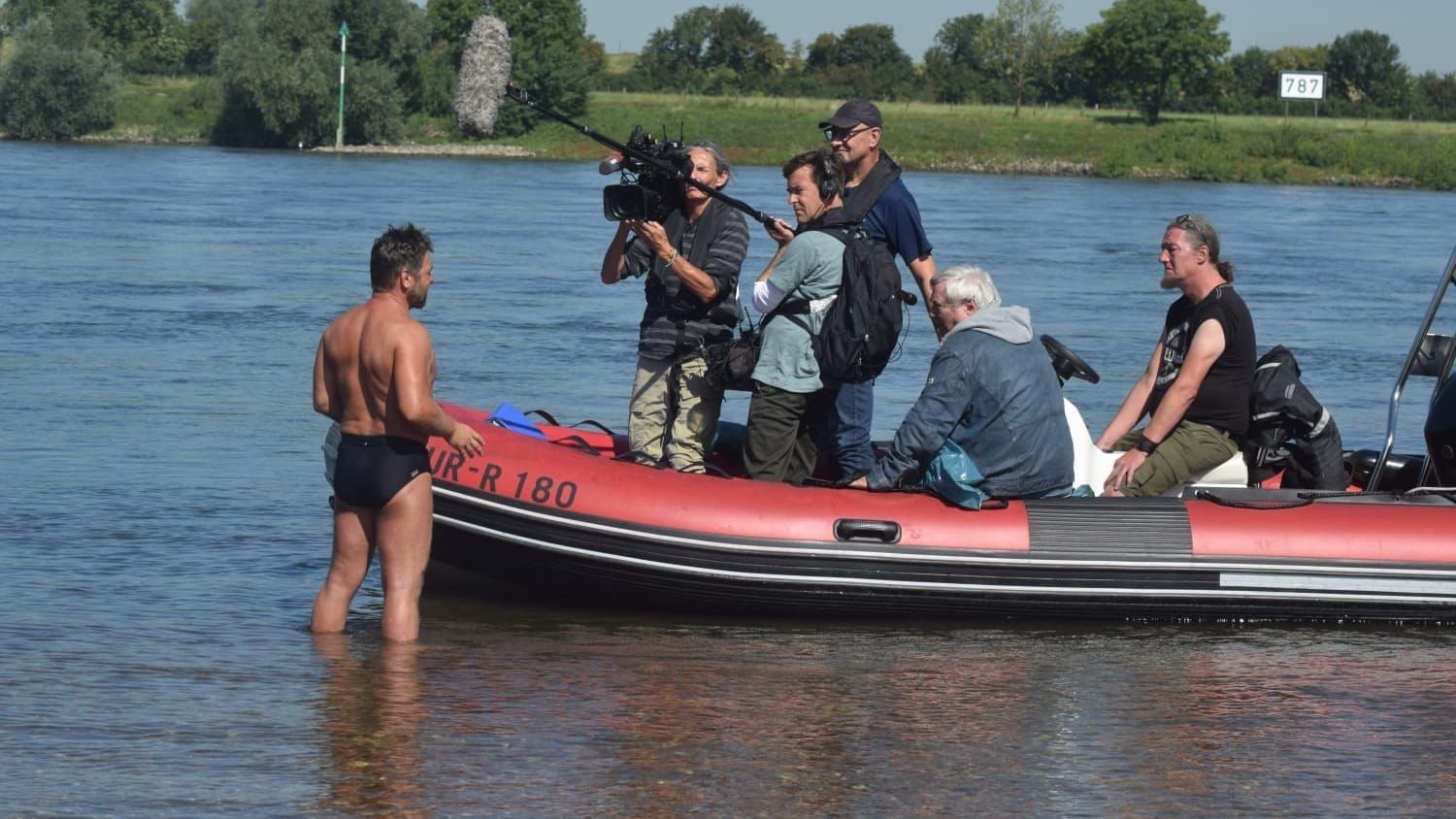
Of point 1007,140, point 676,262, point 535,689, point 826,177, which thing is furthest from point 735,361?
point 1007,140

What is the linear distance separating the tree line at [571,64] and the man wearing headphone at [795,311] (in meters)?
51.7

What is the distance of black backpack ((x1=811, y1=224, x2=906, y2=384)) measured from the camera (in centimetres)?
616

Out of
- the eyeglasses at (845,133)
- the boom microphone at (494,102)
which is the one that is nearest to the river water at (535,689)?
the boom microphone at (494,102)

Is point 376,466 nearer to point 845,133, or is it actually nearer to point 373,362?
point 373,362

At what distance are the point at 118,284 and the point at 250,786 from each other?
13926 mm

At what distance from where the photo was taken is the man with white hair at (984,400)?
6191 mm

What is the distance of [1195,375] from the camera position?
665cm

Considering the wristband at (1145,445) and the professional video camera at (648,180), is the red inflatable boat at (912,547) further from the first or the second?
the professional video camera at (648,180)

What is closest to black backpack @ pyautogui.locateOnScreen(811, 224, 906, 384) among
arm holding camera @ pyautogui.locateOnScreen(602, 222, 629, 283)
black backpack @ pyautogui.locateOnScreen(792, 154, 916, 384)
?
black backpack @ pyautogui.locateOnScreen(792, 154, 916, 384)

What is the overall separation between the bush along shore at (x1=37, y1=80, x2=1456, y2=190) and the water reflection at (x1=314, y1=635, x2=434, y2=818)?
46.2m

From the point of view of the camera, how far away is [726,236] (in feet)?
21.4

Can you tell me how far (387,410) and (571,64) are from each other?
59176 mm

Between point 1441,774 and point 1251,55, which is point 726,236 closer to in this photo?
point 1441,774

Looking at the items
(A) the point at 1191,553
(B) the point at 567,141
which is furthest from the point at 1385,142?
(A) the point at 1191,553
